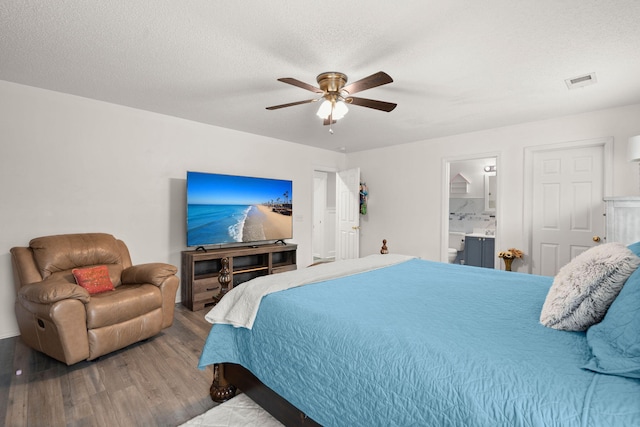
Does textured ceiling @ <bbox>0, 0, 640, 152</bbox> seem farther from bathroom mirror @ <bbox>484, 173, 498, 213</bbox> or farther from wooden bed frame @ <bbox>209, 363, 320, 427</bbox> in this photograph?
bathroom mirror @ <bbox>484, 173, 498, 213</bbox>

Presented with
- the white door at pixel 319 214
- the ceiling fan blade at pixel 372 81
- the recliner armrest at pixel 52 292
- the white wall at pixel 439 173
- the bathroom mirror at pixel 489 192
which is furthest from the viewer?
the white door at pixel 319 214

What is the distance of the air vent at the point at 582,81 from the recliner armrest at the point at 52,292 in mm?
4438

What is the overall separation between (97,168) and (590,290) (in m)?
4.23

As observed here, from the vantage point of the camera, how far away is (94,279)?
2752 millimetres

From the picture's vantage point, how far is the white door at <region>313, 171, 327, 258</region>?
754 cm

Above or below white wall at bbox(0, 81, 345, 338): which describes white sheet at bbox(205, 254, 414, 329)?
below

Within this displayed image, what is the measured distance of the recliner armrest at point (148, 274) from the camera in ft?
9.32

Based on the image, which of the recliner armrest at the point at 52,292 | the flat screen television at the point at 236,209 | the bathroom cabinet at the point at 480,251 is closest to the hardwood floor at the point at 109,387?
the recliner armrest at the point at 52,292

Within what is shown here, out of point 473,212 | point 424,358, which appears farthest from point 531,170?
point 424,358

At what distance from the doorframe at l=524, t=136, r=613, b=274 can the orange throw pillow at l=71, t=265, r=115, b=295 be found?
4.88m

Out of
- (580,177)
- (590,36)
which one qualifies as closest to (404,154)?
(580,177)

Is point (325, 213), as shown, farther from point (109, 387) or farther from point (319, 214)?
point (109, 387)

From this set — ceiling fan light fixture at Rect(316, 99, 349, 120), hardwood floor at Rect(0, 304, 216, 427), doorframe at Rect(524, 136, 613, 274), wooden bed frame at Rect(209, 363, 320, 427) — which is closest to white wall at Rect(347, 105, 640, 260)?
doorframe at Rect(524, 136, 613, 274)

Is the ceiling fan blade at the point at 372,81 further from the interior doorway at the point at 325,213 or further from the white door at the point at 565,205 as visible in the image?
the interior doorway at the point at 325,213
